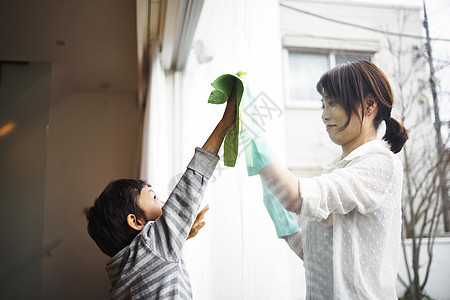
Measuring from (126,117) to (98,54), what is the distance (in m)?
0.91

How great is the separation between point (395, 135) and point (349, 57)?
0.43ft

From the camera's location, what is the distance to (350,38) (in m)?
0.51

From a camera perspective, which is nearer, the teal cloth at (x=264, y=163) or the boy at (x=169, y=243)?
the teal cloth at (x=264, y=163)

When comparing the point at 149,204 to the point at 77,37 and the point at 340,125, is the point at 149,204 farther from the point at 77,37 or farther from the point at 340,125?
the point at 77,37

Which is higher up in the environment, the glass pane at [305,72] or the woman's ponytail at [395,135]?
the glass pane at [305,72]

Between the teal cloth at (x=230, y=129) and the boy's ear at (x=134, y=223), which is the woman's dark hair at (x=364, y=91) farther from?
the boy's ear at (x=134, y=223)

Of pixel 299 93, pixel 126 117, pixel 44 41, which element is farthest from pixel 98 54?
pixel 299 93

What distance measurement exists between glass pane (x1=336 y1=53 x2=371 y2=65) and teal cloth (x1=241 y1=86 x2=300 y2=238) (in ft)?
0.62

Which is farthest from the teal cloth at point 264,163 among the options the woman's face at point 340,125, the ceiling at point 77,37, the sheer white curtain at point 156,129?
the ceiling at point 77,37

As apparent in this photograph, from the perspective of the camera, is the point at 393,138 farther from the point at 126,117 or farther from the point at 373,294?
the point at 126,117

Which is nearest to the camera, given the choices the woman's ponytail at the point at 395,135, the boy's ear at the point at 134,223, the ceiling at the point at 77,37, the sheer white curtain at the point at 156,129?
the woman's ponytail at the point at 395,135

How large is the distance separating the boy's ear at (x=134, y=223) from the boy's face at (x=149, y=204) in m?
0.02

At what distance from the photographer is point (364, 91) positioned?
1.61 ft

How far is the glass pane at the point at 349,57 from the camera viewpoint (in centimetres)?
49
